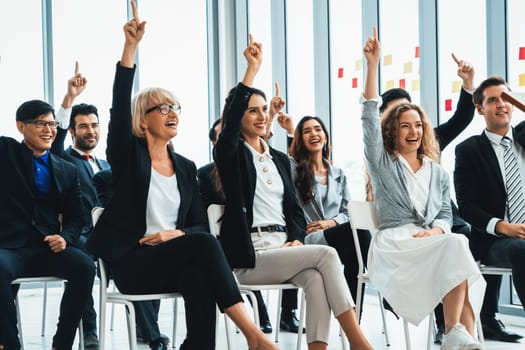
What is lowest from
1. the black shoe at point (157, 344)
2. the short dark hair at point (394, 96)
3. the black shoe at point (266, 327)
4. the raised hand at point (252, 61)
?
the black shoe at point (266, 327)

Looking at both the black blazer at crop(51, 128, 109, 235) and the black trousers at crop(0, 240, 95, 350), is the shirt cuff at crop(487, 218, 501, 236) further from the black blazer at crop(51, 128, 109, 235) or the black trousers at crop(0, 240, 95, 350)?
the black blazer at crop(51, 128, 109, 235)

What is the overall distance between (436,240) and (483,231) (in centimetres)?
55

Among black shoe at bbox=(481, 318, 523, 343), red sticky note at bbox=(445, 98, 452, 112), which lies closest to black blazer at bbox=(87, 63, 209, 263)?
black shoe at bbox=(481, 318, 523, 343)

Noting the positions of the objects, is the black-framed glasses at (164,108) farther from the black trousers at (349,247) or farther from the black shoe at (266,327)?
the black shoe at (266,327)

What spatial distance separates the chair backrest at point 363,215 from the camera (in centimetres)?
354

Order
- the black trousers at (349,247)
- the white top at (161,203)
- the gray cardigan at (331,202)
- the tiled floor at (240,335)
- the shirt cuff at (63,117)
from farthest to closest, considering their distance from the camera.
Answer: the shirt cuff at (63,117)
the gray cardigan at (331,202)
the tiled floor at (240,335)
the black trousers at (349,247)
the white top at (161,203)

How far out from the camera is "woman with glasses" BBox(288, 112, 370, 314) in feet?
13.2

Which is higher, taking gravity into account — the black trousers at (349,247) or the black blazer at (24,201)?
the black blazer at (24,201)

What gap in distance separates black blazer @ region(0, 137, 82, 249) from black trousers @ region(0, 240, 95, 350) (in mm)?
95

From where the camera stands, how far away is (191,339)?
9.02ft

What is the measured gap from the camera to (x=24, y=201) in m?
3.72

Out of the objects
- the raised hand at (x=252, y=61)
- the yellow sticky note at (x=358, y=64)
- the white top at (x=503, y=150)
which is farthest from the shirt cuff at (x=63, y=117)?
the yellow sticky note at (x=358, y=64)

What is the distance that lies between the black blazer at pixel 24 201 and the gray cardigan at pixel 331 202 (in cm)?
127

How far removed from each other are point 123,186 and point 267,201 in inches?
31.0
